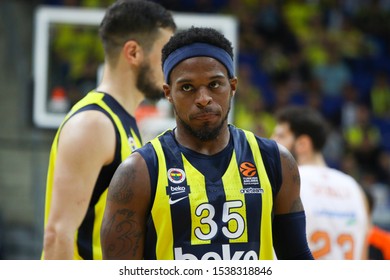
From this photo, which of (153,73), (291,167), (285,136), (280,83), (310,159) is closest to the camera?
(291,167)

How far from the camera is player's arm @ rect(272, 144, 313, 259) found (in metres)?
3.27

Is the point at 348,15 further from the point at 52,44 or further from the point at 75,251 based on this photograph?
the point at 75,251

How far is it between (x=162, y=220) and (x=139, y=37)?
5.27ft

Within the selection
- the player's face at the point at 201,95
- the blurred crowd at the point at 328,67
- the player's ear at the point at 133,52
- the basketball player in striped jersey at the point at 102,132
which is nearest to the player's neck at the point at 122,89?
the basketball player in striped jersey at the point at 102,132

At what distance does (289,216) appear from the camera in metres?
3.30

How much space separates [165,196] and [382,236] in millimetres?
4476

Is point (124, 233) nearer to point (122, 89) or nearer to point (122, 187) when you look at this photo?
point (122, 187)

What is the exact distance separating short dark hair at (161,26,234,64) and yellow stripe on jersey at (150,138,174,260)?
53 centimetres

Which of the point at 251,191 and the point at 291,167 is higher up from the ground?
the point at 291,167

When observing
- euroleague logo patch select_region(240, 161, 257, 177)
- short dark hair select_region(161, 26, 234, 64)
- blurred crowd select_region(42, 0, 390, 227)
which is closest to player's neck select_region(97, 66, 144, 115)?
short dark hair select_region(161, 26, 234, 64)

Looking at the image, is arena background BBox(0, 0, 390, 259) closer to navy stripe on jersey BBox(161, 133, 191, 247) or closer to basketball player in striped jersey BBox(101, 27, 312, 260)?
basketball player in striped jersey BBox(101, 27, 312, 260)

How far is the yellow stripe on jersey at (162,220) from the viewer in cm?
309

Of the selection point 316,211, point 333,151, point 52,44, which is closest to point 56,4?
point 52,44

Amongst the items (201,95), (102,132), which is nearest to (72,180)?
(102,132)
